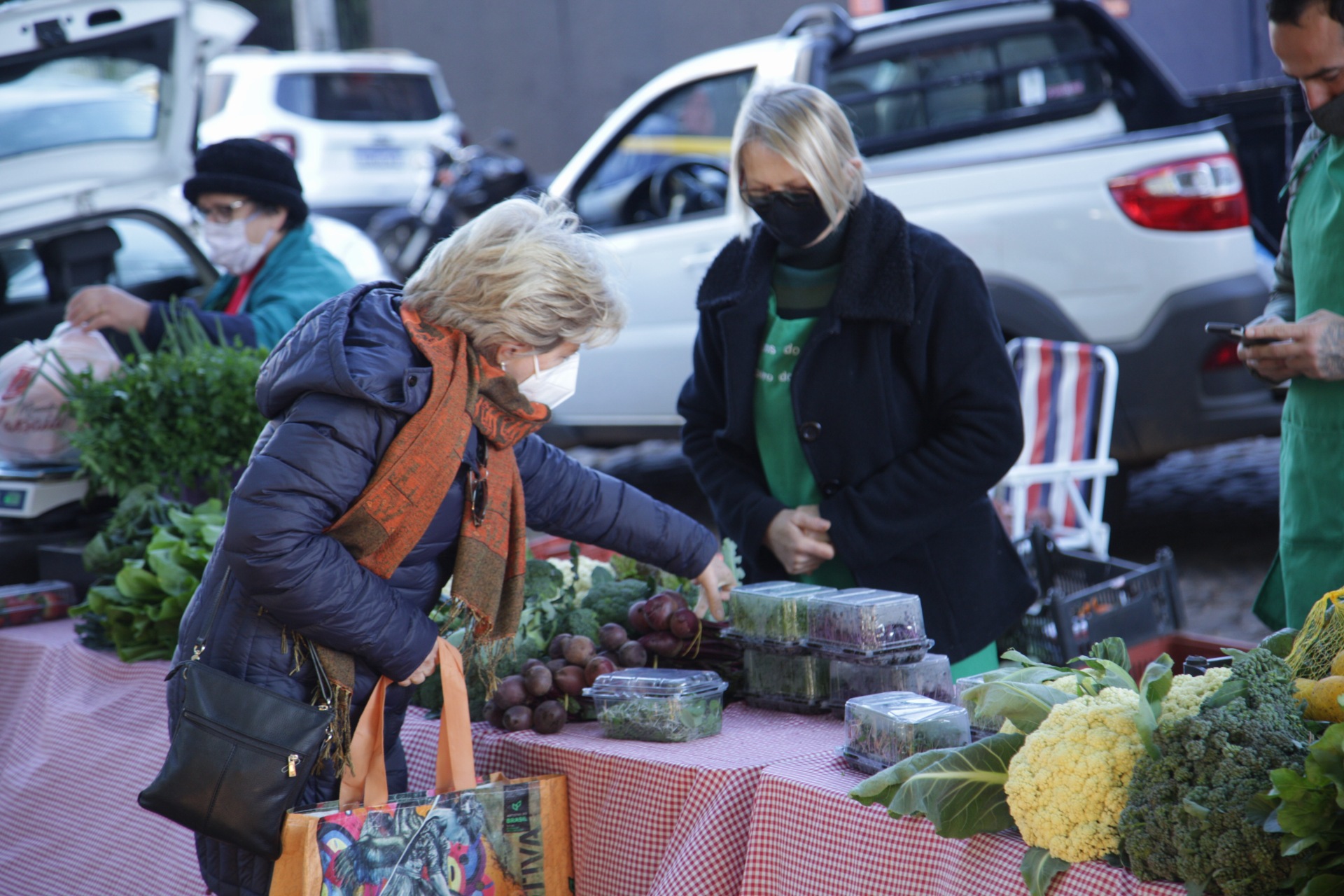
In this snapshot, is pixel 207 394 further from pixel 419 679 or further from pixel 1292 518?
pixel 1292 518

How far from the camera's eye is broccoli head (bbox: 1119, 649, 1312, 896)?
1.40m

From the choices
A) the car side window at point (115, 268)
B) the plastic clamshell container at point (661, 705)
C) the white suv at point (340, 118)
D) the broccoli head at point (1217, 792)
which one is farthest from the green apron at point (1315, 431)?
the white suv at point (340, 118)

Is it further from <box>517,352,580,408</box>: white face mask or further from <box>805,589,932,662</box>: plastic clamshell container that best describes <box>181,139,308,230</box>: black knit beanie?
<box>805,589,932,662</box>: plastic clamshell container

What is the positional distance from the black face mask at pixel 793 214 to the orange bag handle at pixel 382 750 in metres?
1.15

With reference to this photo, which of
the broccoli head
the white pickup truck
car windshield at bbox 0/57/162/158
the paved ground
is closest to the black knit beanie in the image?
car windshield at bbox 0/57/162/158

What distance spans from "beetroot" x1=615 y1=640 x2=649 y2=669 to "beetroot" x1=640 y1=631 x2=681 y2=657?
0.05 ft

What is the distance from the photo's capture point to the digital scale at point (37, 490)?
3.92m

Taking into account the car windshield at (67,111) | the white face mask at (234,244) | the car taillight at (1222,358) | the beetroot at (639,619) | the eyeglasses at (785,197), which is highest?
the car windshield at (67,111)

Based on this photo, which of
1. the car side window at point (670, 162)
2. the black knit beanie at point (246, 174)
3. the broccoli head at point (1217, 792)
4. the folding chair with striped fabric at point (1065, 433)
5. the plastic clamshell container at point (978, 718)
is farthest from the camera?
the car side window at point (670, 162)

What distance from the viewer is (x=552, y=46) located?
14.5 m

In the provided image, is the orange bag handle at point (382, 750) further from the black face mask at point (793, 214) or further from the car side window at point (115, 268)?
the car side window at point (115, 268)

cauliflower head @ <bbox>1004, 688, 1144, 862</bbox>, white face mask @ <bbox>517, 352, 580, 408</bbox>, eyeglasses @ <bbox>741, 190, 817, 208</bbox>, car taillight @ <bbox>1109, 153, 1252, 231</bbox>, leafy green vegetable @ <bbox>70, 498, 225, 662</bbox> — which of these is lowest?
leafy green vegetable @ <bbox>70, 498, 225, 662</bbox>

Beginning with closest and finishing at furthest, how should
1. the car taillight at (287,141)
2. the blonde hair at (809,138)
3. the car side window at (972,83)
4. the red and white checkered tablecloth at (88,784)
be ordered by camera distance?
the blonde hair at (809,138) → the red and white checkered tablecloth at (88,784) → the car side window at (972,83) → the car taillight at (287,141)

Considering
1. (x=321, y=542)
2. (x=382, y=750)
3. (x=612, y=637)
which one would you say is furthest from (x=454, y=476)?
(x=612, y=637)
